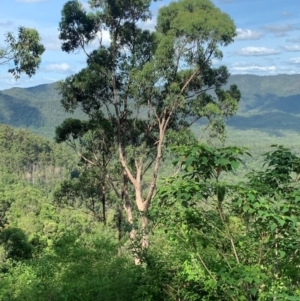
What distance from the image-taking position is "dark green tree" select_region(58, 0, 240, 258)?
10414mm

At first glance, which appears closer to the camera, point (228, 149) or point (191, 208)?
point (228, 149)

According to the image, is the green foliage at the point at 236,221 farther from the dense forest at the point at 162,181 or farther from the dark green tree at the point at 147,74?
the dark green tree at the point at 147,74

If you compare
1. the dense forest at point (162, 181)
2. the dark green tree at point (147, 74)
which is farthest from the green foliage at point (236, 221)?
the dark green tree at point (147, 74)

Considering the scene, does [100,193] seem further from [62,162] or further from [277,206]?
[62,162]

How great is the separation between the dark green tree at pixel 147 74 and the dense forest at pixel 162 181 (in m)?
0.03

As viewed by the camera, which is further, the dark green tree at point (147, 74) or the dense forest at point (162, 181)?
the dark green tree at point (147, 74)

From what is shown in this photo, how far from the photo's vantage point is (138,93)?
35.8ft

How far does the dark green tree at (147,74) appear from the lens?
34.2 ft

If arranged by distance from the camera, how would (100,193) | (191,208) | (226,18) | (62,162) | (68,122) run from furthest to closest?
(62,162), (100,193), (68,122), (226,18), (191,208)

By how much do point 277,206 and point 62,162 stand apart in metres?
77.3

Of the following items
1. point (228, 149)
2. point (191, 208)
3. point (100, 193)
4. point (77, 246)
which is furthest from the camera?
point (100, 193)

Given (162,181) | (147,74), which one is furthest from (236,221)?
(147,74)

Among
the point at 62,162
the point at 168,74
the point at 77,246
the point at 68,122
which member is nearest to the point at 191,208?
the point at 77,246

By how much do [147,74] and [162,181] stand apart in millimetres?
7455
